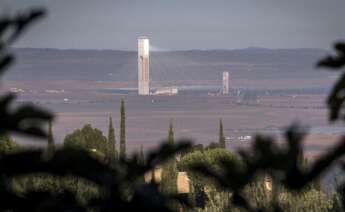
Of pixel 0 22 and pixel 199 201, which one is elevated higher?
pixel 0 22

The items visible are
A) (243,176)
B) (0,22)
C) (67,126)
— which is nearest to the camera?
(243,176)

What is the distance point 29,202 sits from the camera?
1.92 meters

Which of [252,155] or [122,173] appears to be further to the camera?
[122,173]

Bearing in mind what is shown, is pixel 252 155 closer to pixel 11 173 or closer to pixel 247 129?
pixel 11 173

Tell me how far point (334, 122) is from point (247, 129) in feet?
643

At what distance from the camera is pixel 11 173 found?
1.94 m

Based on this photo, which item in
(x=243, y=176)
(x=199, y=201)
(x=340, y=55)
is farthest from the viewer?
(x=199, y=201)

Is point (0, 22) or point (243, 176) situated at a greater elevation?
point (0, 22)

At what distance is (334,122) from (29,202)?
59 centimetres

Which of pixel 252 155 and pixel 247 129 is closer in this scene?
pixel 252 155

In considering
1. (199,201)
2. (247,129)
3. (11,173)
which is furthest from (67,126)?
(11,173)

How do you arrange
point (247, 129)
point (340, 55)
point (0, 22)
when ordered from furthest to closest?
point (247, 129) < point (340, 55) < point (0, 22)

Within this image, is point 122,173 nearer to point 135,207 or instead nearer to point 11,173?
point 135,207

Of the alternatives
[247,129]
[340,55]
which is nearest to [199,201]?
[340,55]
